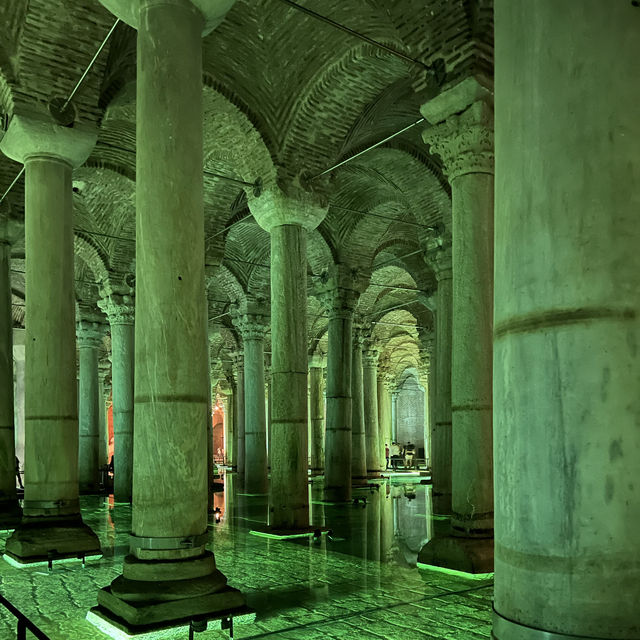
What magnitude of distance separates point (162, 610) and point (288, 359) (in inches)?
202

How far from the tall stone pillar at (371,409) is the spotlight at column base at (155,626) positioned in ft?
52.2

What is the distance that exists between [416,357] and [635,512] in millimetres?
33650

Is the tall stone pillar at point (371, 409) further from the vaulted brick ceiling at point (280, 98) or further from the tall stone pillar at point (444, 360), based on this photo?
the tall stone pillar at point (444, 360)

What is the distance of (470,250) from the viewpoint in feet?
23.4

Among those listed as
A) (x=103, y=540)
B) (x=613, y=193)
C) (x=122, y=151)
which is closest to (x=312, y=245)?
(x=122, y=151)

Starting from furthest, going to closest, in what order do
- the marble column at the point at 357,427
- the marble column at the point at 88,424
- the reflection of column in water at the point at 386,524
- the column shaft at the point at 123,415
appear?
the marble column at the point at 357,427, the marble column at the point at 88,424, the column shaft at the point at 123,415, the reflection of column in water at the point at 386,524

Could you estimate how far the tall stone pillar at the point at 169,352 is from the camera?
477 centimetres

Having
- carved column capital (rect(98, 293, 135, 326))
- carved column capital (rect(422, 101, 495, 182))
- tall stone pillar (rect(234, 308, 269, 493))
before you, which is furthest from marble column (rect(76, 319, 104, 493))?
carved column capital (rect(422, 101, 495, 182))

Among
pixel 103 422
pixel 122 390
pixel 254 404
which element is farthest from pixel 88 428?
pixel 103 422

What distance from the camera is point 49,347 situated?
24.5ft

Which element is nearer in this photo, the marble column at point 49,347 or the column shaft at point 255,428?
the marble column at point 49,347

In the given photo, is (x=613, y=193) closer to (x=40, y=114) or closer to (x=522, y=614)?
(x=522, y=614)

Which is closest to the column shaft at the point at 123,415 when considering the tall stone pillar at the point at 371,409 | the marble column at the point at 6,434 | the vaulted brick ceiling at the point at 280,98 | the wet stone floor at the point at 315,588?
the vaulted brick ceiling at the point at 280,98

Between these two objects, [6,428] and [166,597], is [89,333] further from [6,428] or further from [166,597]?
[166,597]
